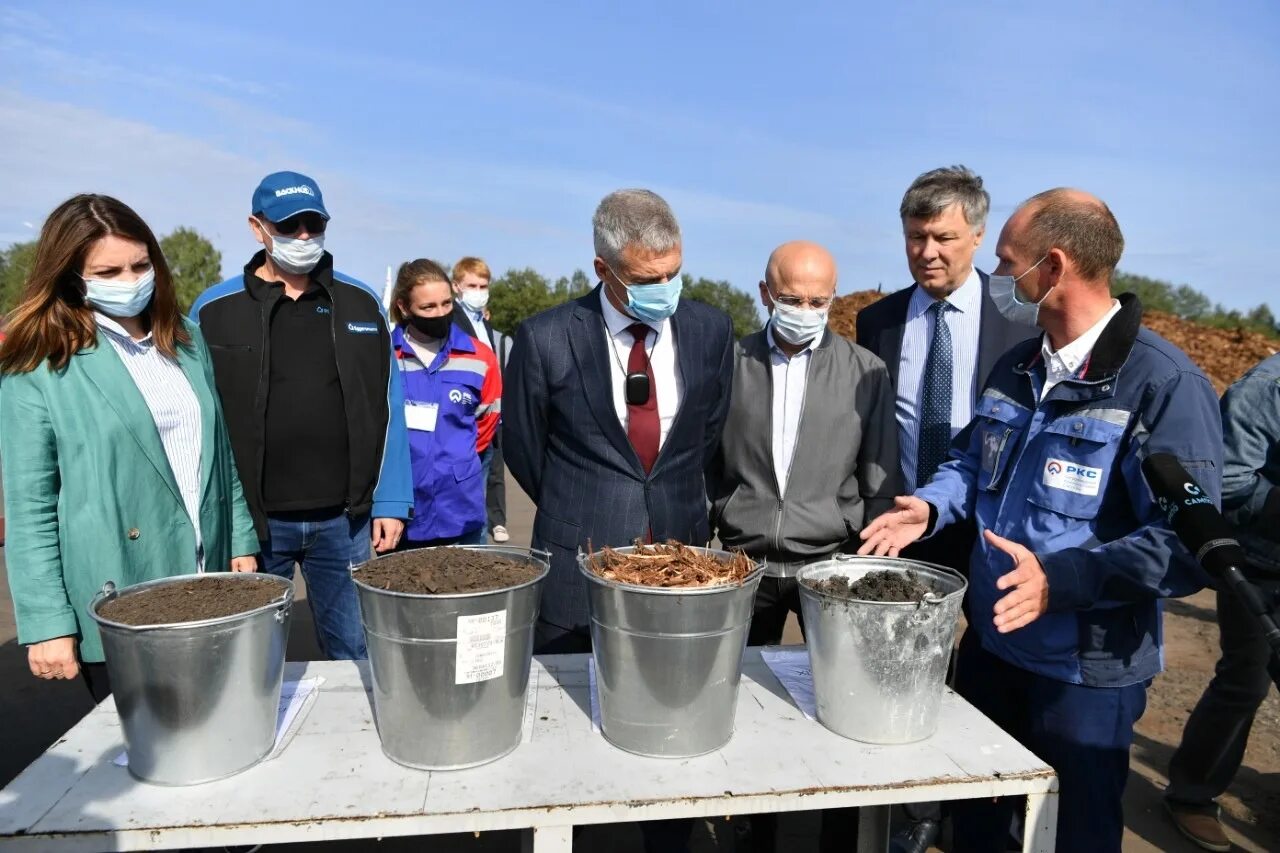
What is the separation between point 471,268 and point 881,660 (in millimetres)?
5603

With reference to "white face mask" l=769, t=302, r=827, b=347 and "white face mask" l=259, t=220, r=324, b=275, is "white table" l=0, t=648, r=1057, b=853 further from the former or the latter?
"white face mask" l=259, t=220, r=324, b=275

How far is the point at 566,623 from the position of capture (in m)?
2.64

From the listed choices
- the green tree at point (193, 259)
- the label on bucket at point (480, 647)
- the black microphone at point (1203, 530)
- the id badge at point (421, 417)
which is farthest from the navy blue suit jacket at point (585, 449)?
the green tree at point (193, 259)

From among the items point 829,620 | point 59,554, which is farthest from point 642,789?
point 59,554

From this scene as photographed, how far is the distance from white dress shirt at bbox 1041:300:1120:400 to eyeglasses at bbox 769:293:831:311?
0.86 m

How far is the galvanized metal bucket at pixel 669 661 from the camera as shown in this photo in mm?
1743

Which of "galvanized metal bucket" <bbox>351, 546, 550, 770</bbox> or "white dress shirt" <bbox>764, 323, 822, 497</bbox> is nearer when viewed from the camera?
"galvanized metal bucket" <bbox>351, 546, 550, 770</bbox>

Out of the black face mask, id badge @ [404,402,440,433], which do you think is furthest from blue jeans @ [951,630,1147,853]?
the black face mask

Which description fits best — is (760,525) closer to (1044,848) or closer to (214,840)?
(1044,848)

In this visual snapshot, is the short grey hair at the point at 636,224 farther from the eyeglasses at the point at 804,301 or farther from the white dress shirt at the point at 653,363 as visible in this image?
the eyeglasses at the point at 804,301

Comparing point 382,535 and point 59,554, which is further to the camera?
point 382,535

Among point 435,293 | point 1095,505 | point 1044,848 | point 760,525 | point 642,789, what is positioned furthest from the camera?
point 435,293

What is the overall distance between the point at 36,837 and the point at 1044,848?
2.08 metres

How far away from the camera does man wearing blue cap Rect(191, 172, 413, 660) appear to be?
9.55 ft
